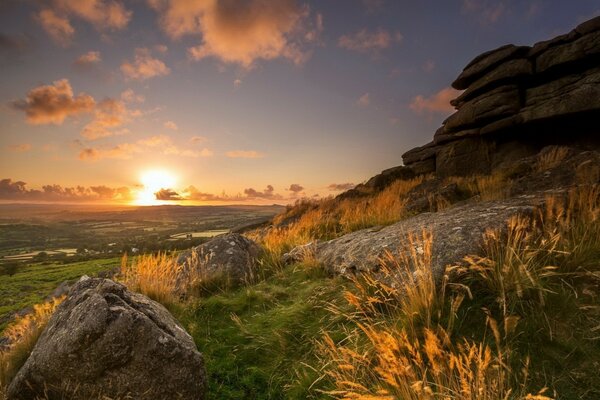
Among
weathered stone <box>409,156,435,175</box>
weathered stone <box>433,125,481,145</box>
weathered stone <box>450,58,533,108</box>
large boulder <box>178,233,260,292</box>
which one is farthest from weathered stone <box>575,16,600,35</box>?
large boulder <box>178,233,260,292</box>

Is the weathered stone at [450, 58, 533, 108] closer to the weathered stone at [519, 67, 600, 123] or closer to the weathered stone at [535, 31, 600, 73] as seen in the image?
the weathered stone at [535, 31, 600, 73]

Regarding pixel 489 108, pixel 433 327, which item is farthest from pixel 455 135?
pixel 433 327

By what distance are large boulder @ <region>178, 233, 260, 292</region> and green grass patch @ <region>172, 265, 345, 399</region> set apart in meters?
1.03

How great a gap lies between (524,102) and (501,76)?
1916mm

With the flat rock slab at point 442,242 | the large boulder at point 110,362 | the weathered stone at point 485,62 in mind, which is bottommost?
the large boulder at point 110,362

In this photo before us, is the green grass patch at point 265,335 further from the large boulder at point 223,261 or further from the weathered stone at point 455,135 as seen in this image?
the weathered stone at point 455,135

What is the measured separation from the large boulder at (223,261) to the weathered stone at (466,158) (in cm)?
1463

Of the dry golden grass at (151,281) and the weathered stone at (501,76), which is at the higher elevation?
the weathered stone at (501,76)

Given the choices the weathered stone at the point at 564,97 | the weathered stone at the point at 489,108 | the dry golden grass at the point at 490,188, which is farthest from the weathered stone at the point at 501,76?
the dry golden grass at the point at 490,188

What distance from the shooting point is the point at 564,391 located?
2.30 meters

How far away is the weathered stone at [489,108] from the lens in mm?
17000

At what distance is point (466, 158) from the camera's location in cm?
1884

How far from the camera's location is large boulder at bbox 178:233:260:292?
7566mm

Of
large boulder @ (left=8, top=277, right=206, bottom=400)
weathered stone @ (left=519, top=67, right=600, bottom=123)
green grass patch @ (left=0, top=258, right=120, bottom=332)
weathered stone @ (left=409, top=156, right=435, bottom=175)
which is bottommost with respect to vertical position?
green grass patch @ (left=0, top=258, right=120, bottom=332)
